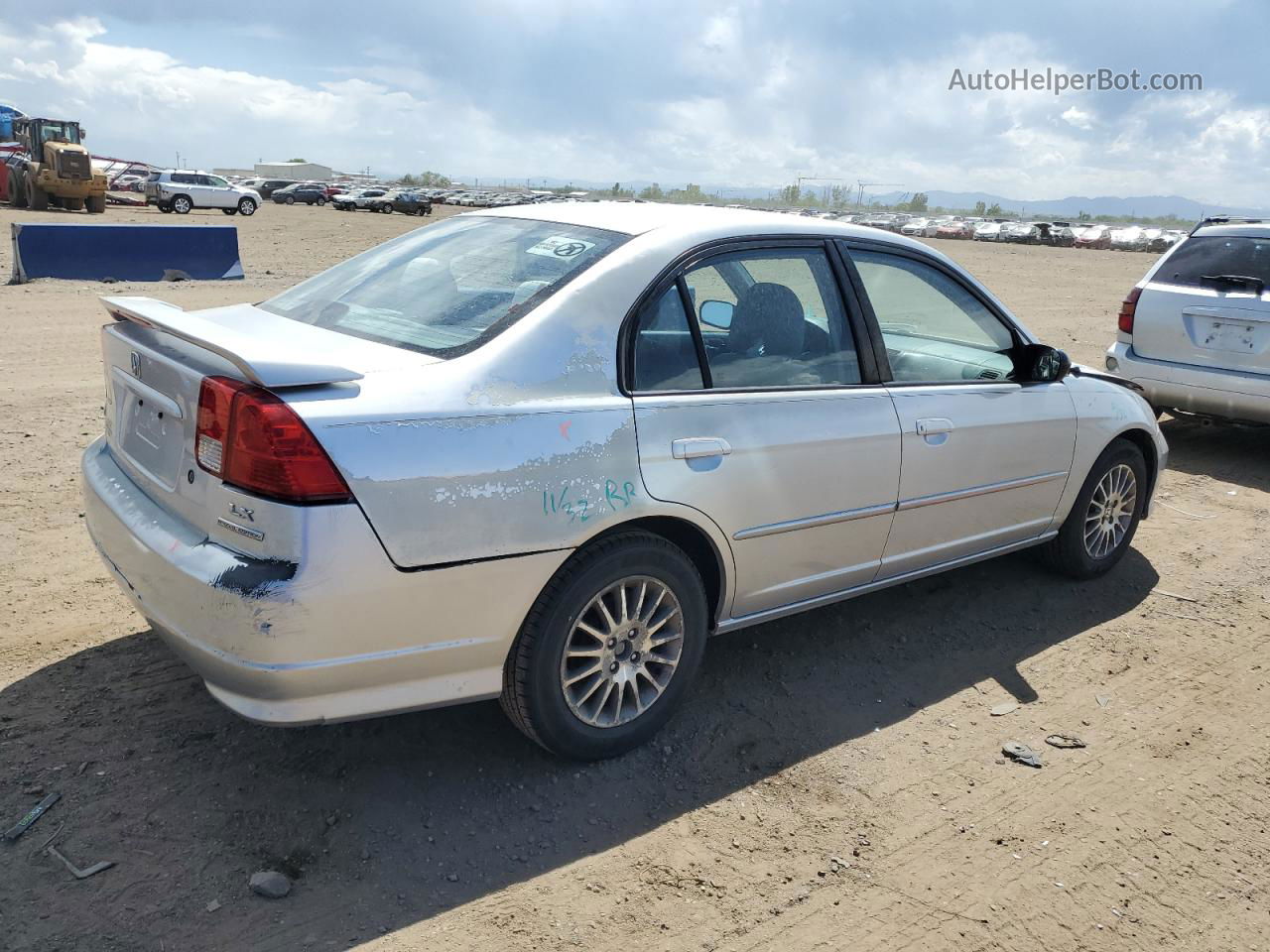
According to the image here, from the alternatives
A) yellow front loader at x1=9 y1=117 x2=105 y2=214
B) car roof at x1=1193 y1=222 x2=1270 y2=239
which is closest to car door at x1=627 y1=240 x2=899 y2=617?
car roof at x1=1193 y1=222 x2=1270 y2=239

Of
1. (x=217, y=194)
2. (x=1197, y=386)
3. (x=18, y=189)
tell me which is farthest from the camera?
(x=217, y=194)

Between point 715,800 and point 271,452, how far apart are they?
1.71 meters

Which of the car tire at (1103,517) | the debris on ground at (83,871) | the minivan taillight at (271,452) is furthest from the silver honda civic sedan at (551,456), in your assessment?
the car tire at (1103,517)

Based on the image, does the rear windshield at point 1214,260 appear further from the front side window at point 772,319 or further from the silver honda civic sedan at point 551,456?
the front side window at point 772,319

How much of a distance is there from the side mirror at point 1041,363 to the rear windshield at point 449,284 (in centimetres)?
204

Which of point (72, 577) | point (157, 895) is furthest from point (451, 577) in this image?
point (72, 577)

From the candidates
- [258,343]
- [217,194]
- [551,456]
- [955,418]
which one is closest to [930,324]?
[955,418]

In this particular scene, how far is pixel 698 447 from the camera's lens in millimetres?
3336

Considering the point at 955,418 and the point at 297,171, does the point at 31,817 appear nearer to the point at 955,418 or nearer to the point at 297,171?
the point at 955,418

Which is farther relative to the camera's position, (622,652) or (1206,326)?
(1206,326)

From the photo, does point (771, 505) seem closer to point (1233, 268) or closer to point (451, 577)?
point (451, 577)

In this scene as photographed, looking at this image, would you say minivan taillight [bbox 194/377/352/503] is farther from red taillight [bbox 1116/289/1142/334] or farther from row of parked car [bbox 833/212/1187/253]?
row of parked car [bbox 833/212/1187/253]

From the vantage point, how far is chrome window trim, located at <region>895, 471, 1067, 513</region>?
4.06 metres

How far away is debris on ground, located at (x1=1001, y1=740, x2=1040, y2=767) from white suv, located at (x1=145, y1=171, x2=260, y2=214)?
43.5 metres
